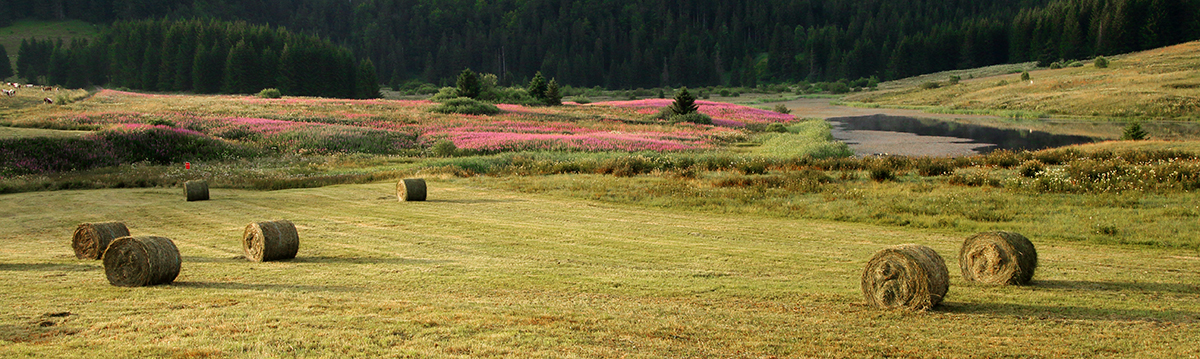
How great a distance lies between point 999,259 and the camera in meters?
11.4

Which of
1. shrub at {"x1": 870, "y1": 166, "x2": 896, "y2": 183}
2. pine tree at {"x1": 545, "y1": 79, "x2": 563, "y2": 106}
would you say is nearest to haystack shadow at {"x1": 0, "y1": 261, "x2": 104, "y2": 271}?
shrub at {"x1": 870, "y1": 166, "x2": 896, "y2": 183}

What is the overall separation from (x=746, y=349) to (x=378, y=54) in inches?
7210

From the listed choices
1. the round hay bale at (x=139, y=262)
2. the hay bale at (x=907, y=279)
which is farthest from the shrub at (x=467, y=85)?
the hay bale at (x=907, y=279)

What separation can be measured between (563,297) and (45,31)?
19875 cm

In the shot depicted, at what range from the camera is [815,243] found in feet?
51.6

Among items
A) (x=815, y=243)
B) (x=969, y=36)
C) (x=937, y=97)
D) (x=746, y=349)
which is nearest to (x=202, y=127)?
(x=815, y=243)

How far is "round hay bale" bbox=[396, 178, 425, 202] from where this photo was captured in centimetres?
2200

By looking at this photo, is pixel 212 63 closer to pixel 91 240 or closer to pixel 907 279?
pixel 91 240

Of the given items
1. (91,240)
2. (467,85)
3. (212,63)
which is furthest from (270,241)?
(212,63)

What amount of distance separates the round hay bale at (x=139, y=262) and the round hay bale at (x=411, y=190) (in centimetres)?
1095

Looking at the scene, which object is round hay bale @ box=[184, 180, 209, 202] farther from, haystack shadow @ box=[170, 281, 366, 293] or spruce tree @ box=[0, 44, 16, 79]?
spruce tree @ box=[0, 44, 16, 79]

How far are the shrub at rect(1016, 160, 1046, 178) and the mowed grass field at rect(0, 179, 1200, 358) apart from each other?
9495 mm

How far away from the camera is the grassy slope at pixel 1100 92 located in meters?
63.7

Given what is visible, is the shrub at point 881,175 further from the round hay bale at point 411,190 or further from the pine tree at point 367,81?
the pine tree at point 367,81
